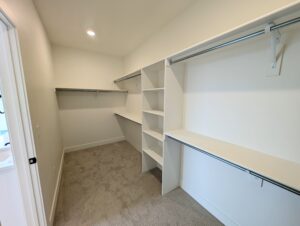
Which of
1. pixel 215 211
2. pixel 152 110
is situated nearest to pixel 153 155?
pixel 152 110

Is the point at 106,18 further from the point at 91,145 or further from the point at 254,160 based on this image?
the point at 91,145

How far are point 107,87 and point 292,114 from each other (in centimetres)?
366

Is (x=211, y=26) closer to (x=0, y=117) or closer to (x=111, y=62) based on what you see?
(x=0, y=117)

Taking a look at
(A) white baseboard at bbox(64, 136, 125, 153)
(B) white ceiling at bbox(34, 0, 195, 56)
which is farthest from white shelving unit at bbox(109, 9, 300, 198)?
(A) white baseboard at bbox(64, 136, 125, 153)

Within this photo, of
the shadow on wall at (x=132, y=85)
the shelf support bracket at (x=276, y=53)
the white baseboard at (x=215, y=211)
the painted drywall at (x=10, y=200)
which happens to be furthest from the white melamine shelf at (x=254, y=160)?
the shadow on wall at (x=132, y=85)

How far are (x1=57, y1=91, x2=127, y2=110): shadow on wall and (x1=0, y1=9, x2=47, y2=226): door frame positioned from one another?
7.96 feet

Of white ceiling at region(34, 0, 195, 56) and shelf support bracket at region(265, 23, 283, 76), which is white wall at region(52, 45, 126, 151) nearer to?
white ceiling at region(34, 0, 195, 56)

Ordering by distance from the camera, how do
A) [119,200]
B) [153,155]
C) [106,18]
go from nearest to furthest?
1. [119,200]
2. [106,18]
3. [153,155]

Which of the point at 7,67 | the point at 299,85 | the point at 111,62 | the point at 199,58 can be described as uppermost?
the point at 111,62

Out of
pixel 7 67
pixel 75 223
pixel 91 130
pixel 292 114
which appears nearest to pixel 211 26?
pixel 292 114

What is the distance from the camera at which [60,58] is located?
3041 millimetres

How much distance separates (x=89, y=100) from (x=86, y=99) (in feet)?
0.26

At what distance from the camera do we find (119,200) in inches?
70.6

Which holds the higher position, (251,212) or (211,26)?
(211,26)
